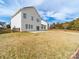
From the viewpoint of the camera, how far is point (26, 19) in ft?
98.7

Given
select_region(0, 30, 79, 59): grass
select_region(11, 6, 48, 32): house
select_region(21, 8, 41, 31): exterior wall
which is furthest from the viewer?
select_region(21, 8, 41, 31): exterior wall

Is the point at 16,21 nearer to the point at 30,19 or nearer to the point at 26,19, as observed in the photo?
the point at 26,19

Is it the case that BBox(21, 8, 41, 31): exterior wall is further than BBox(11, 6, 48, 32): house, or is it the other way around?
BBox(21, 8, 41, 31): exterior wall

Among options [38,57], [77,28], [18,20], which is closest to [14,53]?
[38,57]

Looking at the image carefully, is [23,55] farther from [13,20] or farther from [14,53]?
[13,20]

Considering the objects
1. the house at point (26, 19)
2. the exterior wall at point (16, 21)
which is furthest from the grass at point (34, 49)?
the exterior wall at point (16, 21)

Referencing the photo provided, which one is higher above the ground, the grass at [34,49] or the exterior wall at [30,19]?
the exterior wall at [30,19]

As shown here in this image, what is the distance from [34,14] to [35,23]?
7.52ft

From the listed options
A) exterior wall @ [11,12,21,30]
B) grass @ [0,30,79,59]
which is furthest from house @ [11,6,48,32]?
grass @ [0,30,79,59]

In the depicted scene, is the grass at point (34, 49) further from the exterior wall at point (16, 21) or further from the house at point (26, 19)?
the exterior wall at point (16, 21)

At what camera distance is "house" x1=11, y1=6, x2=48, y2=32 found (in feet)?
95.0

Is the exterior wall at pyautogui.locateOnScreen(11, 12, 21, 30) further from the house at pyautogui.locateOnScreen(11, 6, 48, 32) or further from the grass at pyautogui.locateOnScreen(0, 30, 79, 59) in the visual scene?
the grass at pyautogui.locateOnScreen(0, 30, 79, 59)

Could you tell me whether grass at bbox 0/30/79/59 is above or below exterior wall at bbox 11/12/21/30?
below

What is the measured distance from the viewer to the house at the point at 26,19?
29.0 m
